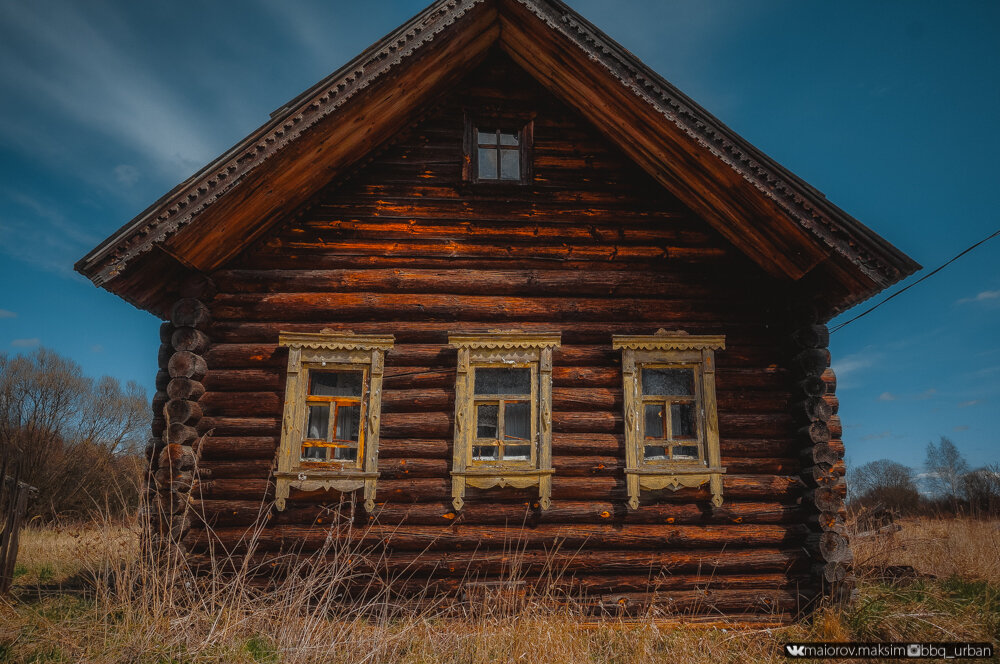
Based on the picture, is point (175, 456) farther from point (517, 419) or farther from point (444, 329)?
point (517, 419)

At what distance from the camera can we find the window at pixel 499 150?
752 centimetres

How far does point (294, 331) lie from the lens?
688 cm

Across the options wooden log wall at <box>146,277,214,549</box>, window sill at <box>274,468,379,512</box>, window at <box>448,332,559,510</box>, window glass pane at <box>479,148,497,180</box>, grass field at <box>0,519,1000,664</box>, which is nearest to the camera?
grass field at <box>0,519,1000,664</box>

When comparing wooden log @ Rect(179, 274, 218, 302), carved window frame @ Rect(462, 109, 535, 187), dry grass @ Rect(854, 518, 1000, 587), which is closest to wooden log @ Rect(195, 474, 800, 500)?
wooden log @ Rect(179, 274, 218, 302)

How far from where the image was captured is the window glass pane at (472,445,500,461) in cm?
668

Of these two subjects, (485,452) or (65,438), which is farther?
(65,438)

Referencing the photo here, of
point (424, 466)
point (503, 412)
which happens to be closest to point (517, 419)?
point (503, 412)

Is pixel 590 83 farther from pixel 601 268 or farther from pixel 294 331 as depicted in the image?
pixel 294 331

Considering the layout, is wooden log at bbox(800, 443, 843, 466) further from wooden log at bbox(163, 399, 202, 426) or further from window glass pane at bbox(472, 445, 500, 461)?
wooden log at bbox(163, 399, 202, 426)

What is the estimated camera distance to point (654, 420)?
279 inches

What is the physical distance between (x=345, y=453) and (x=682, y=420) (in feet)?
14.1

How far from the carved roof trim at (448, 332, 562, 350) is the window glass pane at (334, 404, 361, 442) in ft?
4.97

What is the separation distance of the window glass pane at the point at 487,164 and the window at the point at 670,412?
2.85 meters

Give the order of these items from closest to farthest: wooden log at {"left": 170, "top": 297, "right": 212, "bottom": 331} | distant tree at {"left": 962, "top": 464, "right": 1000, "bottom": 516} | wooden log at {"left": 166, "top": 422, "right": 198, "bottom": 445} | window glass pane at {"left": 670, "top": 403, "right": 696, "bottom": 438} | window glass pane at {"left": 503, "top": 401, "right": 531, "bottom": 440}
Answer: wooden log at {"left": 166, "top": 422, "right": 198, "bottom": 445}
wooden log at {"left": 170, "top": 297, "right": 212, "bottom": 331}
window glass pane at {"left": 503, "top": 401, "right": 531, "bottom": 440}
window glass pane at {"left": 670, "top": 403, "right": 696, "bottom": 438}
distant tree at {"left": 962, "top": 464, "right": 1000, "bottom": 516}
